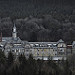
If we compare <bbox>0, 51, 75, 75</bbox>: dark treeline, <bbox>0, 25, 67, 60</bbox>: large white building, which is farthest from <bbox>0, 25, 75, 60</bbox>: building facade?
<bbox>0, 51, 75, 75</bbox>: dark treeline

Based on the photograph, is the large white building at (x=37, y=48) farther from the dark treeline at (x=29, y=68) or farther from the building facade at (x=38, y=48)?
the dark treeline at (x=29, y=68)

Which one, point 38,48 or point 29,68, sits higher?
point 38,48

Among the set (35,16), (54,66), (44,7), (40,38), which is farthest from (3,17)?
(54,66)

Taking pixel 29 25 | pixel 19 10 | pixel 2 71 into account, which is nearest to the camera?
pixel 2 71

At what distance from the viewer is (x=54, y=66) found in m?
26.2

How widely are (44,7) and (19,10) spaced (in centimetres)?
641

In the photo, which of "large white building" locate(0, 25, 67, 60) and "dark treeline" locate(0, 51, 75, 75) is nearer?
"dark treeline" locate(0, 51, 75, 75)

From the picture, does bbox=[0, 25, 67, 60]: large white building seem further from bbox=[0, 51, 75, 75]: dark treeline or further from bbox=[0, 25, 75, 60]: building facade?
bbox=[0, 51, 75, 75]: dark treeline

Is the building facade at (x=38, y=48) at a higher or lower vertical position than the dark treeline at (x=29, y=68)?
higher

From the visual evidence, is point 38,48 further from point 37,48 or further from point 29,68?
point 29,68

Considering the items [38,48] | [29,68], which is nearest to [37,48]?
[38,48]

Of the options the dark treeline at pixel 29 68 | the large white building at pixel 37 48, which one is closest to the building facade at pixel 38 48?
the large white building at pixel 37 48

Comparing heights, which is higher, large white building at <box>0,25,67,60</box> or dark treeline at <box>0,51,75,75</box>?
large white building at <box>0,25,67,60</box>

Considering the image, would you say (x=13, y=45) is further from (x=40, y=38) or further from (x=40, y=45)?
(x=40, y=38)
